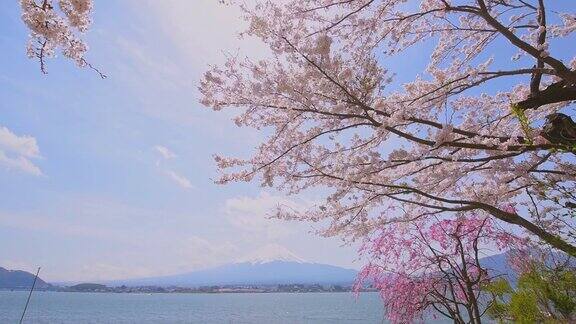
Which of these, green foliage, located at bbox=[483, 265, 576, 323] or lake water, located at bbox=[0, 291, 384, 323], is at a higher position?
lake water, located at bbox=[0, 291, 384, 323]

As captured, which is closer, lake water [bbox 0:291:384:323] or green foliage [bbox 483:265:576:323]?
green foliage [bbox 483:265:576:323]

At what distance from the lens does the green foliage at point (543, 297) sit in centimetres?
662

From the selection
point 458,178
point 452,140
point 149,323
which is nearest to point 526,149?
point 452,140

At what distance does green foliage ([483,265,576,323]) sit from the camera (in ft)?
21.7

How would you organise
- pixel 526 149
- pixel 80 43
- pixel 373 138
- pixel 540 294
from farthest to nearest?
pixel 540 294, pixel 373 138, pixel 526 149, pixel 80 43

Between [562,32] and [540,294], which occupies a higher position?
[562,32]

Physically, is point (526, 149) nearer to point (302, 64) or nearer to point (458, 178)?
point (458, 178)

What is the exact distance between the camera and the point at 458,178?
594cm

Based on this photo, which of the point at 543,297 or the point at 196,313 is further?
the point at 196,313

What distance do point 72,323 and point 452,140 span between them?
226ft

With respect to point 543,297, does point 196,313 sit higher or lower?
higher

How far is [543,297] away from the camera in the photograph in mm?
7141

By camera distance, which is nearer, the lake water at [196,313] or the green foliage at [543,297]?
the green foliage at [543,297]

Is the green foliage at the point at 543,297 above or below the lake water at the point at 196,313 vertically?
below
